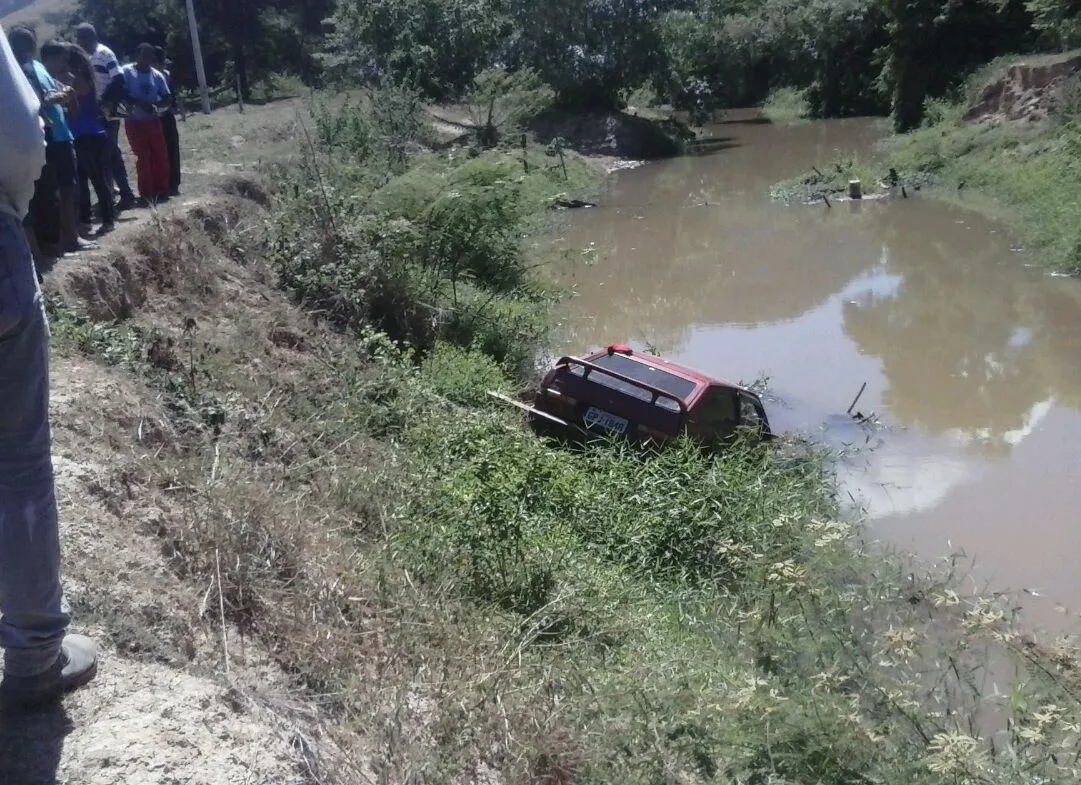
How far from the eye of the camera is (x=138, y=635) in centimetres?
356

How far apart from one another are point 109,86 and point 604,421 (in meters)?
5.22

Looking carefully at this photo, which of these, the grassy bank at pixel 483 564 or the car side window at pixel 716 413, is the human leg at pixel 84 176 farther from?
the car side window at pixel 716 413

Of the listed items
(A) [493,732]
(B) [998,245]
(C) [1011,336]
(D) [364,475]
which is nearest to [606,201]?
(B) [998,245]

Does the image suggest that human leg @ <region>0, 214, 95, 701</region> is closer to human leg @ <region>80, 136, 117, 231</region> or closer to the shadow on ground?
the shadow on ground

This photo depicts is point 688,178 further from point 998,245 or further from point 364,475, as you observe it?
point 364,475

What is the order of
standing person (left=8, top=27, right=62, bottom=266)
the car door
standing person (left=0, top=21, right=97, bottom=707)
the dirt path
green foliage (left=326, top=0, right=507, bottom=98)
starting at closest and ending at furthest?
standing person (left=0, top=21, right=97, bottom=707) → the dirt path → standing person (left=8, top=27, right=62, bottom=266) → the car door → green foliage (left=326, top=0, right=507, bottom=98)

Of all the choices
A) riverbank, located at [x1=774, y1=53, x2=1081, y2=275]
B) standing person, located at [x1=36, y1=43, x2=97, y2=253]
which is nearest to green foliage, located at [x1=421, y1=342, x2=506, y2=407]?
standing person, located at [x1=36, y1=43, x2=97, y2=253]

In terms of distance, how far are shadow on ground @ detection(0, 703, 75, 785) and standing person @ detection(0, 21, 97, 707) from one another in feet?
0.34

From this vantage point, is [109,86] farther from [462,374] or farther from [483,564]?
[483,564]

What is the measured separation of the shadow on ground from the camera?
270 cm

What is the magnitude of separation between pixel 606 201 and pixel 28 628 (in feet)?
80.5

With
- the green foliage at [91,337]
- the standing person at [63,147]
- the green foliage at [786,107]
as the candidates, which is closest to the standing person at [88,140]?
the standing person at [63,147]

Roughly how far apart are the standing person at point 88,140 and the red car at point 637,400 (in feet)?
13.2

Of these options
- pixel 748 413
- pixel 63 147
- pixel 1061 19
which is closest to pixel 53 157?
pixel 63 147
